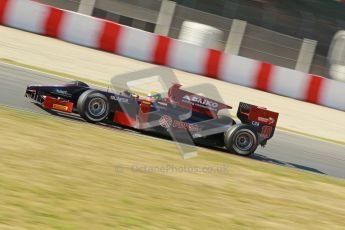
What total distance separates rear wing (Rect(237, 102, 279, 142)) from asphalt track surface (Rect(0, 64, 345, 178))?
1.37 feet

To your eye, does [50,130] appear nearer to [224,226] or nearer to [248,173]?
[248,173]

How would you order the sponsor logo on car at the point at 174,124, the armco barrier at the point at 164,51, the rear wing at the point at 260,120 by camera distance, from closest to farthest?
the sponsor logo on car at the point at 174,124
the rear wing at the point at 260,120
the armco barrier at the point at 164,51

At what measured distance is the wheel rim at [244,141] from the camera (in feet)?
31.8

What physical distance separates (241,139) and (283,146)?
6.41 ft

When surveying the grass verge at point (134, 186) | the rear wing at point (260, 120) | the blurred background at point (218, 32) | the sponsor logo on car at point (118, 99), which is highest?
the blurred background at point (218, 32)

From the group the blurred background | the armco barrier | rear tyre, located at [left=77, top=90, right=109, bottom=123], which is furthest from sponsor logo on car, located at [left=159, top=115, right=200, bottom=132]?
the blurred background

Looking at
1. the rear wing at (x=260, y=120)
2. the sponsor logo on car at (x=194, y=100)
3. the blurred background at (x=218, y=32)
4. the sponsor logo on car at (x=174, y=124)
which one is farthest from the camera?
the blurred background at (x=218, y=32)

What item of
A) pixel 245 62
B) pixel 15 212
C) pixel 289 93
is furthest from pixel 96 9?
pixel 15 212

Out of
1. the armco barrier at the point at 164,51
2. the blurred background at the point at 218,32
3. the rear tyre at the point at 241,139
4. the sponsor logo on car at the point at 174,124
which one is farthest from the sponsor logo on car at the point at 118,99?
the blurred background at the point at 218,32

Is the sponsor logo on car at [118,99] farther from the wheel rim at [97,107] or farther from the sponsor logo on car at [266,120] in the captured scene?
the sponsor logo on car at [266,120]

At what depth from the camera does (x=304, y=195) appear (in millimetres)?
7793

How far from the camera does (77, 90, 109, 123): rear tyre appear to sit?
8953 mm

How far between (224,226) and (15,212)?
193cm

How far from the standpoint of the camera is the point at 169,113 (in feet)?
30.7
